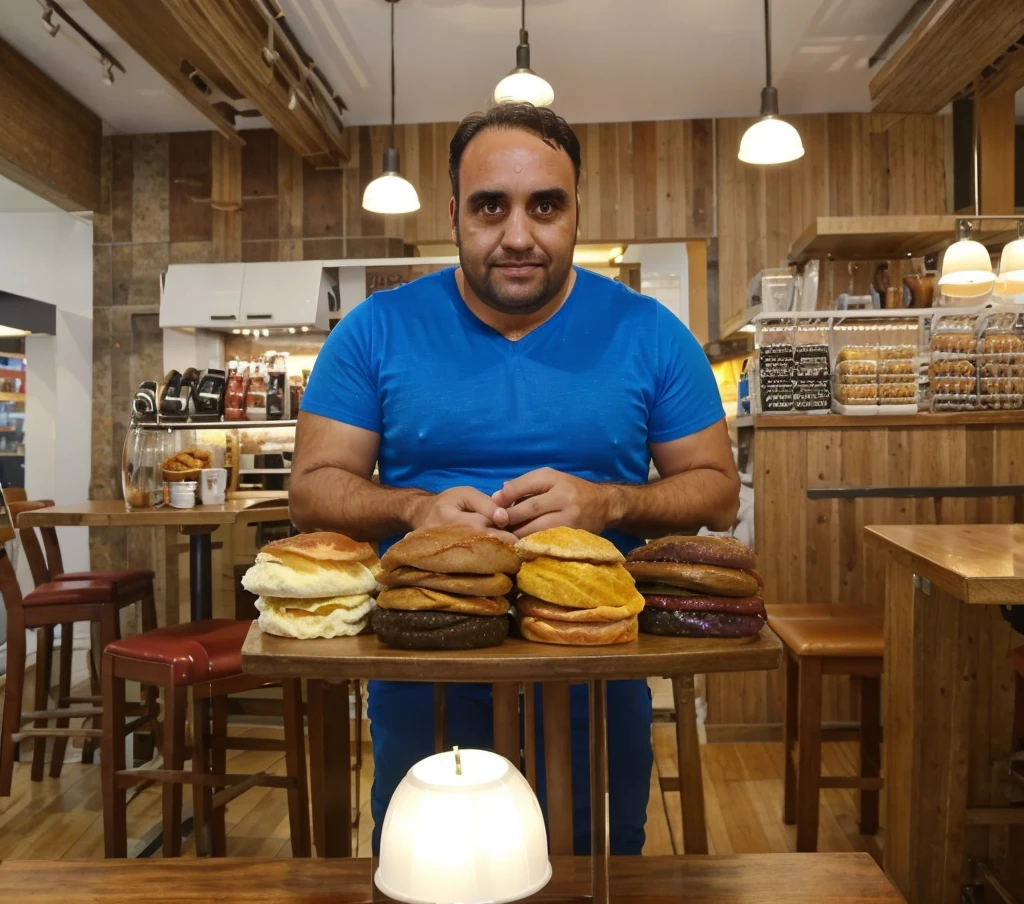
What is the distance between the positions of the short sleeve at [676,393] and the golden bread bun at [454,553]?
1.84 ft

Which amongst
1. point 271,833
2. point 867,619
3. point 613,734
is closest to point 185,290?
point 271,833

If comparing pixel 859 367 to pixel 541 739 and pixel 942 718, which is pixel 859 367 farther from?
pixel 541 739

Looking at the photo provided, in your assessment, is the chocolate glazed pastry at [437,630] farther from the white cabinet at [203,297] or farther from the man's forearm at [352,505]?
the white cabinet at [203,297]

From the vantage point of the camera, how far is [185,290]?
6281 mm

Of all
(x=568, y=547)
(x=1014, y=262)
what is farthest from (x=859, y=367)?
(x=568, y=547)

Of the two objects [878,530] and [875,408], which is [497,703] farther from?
[875,408]

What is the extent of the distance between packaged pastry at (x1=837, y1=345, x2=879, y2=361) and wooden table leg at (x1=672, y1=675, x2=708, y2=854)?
252 centimetres

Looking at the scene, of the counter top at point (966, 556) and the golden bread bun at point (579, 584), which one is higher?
the golden bread bun at point (579, 584)

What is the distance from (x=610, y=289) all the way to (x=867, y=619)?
2.00 metres

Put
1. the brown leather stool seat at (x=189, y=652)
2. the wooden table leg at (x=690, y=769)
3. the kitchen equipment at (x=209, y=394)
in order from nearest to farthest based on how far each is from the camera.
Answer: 1. the wooden table leg at (x=690, y=769)
2. the brown leather stool seat at (x=189, y=652)
3. the kitchen equipment at (x=209, y=394)

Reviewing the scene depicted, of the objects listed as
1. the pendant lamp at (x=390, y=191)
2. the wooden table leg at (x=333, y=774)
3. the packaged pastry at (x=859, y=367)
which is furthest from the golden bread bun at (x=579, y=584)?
the pendant lamp at (x=390, y=191)

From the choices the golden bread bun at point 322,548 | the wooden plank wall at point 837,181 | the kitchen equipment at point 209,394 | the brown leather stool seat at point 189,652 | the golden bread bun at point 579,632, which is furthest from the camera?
the wooden plank wall at point 837,181

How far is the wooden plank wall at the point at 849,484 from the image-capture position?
12.4 feet

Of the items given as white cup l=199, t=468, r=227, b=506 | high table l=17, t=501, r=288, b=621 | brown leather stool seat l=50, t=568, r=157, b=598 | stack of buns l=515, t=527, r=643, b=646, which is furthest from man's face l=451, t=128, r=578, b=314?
brown leather stool seat l=50, t=568, r=157, b=598
